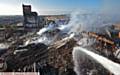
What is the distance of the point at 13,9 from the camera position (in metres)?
3.60

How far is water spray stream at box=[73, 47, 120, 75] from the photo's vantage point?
136 inches

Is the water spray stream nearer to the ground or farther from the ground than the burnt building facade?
nearer to the ground

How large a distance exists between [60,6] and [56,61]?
0.69 meters

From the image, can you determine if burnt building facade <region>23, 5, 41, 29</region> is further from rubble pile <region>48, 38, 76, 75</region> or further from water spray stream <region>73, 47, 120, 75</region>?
water spray stream <region>73, 47, 120, 75</region>

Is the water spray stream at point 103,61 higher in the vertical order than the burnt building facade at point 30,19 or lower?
lower

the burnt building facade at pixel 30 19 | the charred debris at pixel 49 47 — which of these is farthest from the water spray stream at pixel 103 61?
the burnt building facade at pixel 30 19

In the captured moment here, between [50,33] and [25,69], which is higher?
[50,33]

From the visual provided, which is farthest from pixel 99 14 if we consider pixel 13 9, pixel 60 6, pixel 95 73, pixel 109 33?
pixel 13 9

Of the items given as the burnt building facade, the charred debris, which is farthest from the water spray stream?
the burnt building facade

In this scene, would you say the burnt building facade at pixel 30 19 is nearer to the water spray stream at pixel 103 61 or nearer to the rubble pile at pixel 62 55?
the rubble pile at pixel 62 55

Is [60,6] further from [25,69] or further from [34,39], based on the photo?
[25,69]

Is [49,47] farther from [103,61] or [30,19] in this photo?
[103,61]

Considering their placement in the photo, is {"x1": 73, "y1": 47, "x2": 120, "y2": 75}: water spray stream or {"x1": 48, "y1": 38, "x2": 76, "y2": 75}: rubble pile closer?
{"x1": 73, "y1": 47, "x2": 120, "y2": 75}: water spray stream

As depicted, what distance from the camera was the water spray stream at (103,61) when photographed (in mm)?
3457
